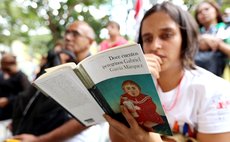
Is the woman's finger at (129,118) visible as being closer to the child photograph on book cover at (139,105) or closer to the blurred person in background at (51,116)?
the child photograph on book cover at (139,105)

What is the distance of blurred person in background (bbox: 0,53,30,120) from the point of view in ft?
9.52

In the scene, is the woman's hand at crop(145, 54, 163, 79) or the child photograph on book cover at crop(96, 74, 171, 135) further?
the woman's hand at crop(145, 54, 163, 79)

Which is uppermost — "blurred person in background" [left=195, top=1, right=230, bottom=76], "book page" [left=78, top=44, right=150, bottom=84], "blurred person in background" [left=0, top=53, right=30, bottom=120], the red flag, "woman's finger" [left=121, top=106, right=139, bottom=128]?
"book page" [left=78, top=44, right=150, bottom=84]

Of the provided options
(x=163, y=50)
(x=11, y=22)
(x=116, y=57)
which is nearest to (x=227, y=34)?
(x=163, y=50)

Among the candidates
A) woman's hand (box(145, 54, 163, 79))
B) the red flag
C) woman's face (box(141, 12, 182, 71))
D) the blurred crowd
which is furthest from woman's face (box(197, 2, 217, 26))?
woman's hand (box(145, 54, 163, 79))

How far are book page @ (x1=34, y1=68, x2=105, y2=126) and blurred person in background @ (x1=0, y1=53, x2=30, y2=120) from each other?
1964 millimetres

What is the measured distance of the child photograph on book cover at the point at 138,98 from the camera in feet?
2.58

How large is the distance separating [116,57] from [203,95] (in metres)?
0.42

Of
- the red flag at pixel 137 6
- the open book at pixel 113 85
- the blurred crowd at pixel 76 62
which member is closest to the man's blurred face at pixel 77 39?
the blurred crowd at pixel 76 62

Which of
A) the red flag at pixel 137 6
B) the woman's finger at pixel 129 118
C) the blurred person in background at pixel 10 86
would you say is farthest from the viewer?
the blurred person in background at pixel 10 86

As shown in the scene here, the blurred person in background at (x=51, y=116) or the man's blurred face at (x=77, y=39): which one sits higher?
the man's blurred face at (x=77, y=39)

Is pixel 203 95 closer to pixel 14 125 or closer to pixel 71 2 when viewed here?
pixel 14 125

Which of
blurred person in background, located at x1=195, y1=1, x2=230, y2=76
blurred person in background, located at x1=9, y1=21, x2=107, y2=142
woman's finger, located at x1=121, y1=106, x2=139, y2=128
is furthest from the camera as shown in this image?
blurred person in background, located at x1=195, y1=1, x2=230, y2=76

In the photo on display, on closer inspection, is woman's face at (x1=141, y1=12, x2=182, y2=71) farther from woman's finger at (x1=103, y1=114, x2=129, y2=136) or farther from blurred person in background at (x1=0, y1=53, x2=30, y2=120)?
blurred person in background at (x1=0, y1=53, x2=30, y2=120)
